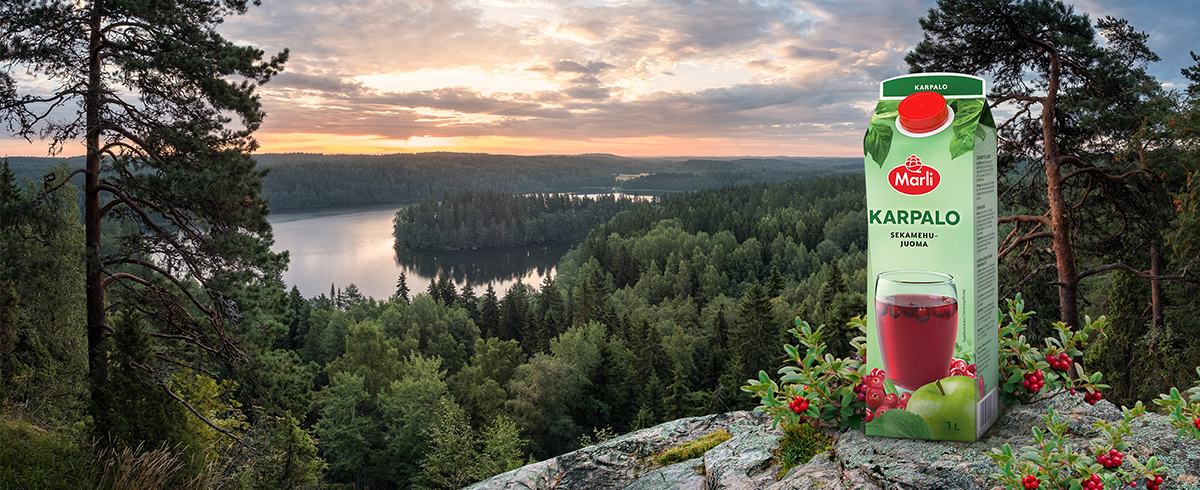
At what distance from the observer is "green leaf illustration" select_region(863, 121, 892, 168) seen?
2830 mm

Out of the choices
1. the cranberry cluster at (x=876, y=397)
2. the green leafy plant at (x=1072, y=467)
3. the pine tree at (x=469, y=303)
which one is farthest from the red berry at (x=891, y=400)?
the pine tree at (x=469, y=303)

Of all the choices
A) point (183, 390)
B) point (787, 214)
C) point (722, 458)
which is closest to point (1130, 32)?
point (722, 458)

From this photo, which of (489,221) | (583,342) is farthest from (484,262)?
(583,342)

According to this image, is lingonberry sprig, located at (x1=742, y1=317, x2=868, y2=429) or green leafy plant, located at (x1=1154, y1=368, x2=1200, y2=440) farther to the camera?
lingonberry sprig, located at (x1=742, y1=317, x2=868, y2=429)

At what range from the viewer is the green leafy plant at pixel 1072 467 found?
2291 millimetres

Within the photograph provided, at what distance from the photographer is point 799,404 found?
305 cm

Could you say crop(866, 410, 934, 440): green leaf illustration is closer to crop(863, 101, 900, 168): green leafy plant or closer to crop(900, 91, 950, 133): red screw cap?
crop(863, 101, 900, 168): green leafy plant

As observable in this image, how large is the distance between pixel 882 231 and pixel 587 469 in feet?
6.23

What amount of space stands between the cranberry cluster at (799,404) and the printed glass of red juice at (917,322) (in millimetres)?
383

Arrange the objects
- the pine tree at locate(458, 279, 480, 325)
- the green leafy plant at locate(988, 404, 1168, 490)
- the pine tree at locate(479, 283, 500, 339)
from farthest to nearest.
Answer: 1. the pine tree at locate(458, 279, 480, 325)
2. the pine tree at locate(479, 283, 500, 339)
3. the green leafy plant at locate(988, 404, 1168, 490)

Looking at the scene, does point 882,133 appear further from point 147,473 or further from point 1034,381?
point 147,473

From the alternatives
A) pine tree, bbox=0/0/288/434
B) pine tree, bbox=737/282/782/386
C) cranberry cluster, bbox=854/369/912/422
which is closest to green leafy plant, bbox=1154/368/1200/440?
cranberry cluster, bbox=854/369/912/422

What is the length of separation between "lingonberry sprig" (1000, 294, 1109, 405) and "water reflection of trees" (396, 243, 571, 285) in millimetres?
105314

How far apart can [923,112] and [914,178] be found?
268 mm
